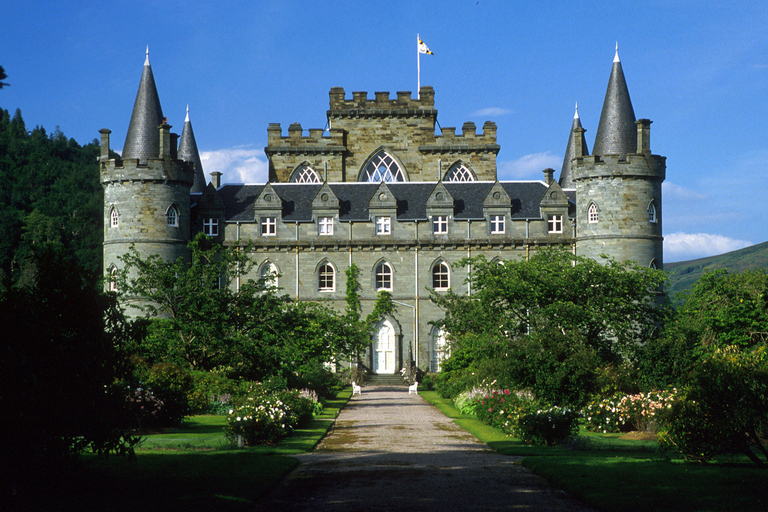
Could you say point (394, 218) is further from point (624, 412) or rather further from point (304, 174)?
point (624, 412)

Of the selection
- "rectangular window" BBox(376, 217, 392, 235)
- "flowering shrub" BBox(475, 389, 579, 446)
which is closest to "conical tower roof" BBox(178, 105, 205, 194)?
"rectangular window" BBox(376, 217, 392, 235)

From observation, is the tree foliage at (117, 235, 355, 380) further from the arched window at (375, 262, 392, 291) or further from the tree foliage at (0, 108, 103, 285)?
the tree foliage at (0, 108, 103, 285)

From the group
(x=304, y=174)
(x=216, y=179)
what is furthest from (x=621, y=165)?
(x=216, y=179)

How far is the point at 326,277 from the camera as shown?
1937 inches

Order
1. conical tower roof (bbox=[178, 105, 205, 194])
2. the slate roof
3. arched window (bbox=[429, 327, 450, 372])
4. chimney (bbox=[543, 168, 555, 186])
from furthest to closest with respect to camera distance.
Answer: conical tower roof (bbox=[178, 105, 205, 194]) → chimney (bbox=[543, 168, 555, 186]) → the slate roof → arched window (bbox=[429, 327, 450, 372])

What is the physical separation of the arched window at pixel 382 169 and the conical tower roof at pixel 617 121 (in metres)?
14.1

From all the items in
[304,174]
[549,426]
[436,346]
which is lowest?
[549,426]

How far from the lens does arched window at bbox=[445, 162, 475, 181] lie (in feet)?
182

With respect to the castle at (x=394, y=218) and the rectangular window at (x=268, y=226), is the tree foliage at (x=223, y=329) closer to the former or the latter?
the castle at (x=394, y=218)

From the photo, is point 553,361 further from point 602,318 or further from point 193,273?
point 193,273

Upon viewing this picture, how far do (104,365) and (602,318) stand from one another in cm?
2166

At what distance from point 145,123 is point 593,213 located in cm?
2574

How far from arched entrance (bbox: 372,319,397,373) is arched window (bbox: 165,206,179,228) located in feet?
42.4

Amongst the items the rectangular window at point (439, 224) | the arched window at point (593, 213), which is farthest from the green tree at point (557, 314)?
the rectangular window at point (439, 224)
